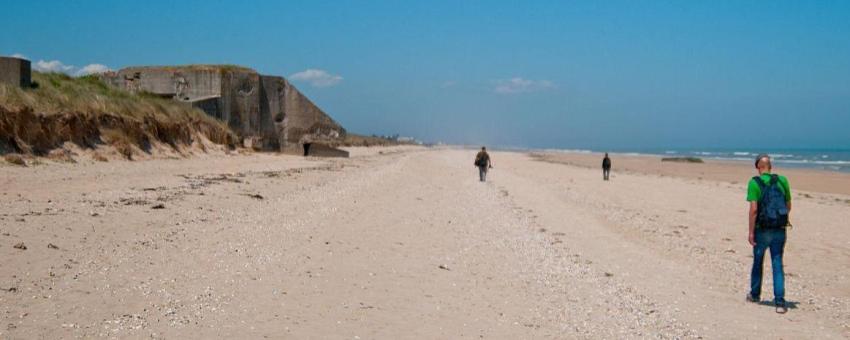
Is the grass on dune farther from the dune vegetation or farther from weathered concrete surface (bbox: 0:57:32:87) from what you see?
weathered concrete surface (bbox: 0:57:32:87)

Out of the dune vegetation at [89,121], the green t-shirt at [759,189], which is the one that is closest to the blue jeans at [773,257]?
the green t-shirt at [759,189]

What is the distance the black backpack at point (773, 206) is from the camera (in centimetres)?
693

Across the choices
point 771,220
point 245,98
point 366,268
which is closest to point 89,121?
point 366,268

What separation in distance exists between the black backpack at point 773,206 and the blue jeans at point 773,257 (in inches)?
3.7

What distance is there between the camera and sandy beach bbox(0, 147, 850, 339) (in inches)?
223

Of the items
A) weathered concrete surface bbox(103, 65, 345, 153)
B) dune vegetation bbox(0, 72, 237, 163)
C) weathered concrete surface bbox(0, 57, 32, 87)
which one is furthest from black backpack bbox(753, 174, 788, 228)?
weathered concrete surface bbox(103, 65, 345, 153)

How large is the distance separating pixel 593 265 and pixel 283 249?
3.92 meters

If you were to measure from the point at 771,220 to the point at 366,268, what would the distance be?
14.0ft

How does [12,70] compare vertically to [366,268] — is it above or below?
above

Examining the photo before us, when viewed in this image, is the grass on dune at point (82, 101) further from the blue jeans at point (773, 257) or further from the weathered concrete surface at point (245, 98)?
the blue jeans at point (773, 257)

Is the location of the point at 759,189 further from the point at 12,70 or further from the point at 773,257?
the point at 12,70

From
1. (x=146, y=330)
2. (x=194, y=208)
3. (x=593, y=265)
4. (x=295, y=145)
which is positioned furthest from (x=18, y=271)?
(x=295, y=145)

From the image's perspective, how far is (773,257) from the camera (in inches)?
278

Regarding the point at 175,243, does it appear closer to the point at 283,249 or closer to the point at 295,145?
the point at 283,249
